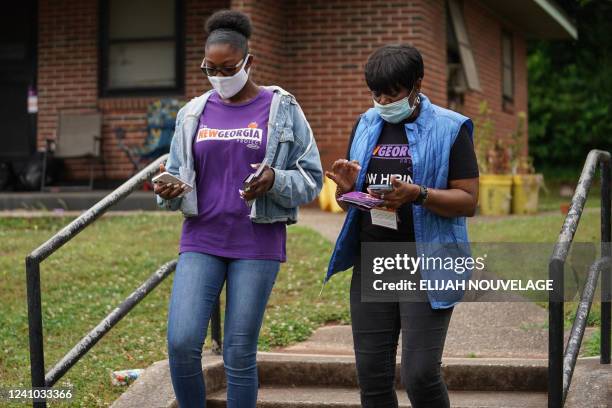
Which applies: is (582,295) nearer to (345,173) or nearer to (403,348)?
(403,348)

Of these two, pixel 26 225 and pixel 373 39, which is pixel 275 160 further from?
pixel 373 39

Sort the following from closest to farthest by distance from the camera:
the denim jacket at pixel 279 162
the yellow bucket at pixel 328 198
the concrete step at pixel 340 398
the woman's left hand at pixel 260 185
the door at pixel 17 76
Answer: the woman's left hand at pixel 260 185 < the denim jacket at pixel 279 162 < the concrete step at pixel 340 398 < the yellow bucket at pixel 328 198 < the door at pixel 17 76

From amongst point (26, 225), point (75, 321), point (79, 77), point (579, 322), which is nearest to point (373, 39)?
point (79, 77)

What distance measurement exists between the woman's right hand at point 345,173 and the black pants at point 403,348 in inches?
14.3

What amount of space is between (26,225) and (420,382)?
8.38m

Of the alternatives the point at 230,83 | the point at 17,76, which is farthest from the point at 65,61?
the point at 230,83

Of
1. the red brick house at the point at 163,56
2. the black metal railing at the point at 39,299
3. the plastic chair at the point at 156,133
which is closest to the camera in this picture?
the black metal railing at the point at 39,299

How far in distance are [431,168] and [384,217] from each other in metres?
0.27

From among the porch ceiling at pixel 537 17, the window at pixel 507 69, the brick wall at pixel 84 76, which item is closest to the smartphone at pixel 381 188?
the brick wall at pixel 84 76

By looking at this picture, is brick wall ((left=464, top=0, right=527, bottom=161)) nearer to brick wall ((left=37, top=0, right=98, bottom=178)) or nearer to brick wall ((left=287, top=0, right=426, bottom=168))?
brick wall ((left=287, top=0, right=426, bottom=168))

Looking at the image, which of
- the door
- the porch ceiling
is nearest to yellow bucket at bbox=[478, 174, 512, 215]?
the porch ceiling

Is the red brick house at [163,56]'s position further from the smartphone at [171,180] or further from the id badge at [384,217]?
the id badge at [384,217]

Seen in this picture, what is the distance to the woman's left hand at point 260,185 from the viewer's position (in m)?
4.16

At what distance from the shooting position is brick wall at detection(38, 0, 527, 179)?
14000 millimetres
